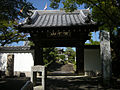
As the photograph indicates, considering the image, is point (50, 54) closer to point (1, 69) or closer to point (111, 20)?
point (1, 69)

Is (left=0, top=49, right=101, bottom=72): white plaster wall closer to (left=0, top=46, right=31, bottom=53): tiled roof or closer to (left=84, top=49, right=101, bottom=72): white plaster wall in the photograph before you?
(left=84, top=49, right=101, bottom=72): white plaster wall

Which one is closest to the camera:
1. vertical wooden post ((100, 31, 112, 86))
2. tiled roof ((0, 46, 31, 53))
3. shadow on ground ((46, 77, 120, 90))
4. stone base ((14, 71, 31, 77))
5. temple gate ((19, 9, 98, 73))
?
A: shadow on ground ((46, 77, 120, 90))

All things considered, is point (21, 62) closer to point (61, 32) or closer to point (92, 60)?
point (61, 32)

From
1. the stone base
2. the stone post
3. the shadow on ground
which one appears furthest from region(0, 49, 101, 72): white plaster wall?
the shadow on ground

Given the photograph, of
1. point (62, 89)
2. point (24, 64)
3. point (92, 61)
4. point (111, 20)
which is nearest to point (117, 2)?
point (111, 20)

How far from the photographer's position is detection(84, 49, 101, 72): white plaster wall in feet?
36.7

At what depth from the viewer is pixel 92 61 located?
37.1 feet

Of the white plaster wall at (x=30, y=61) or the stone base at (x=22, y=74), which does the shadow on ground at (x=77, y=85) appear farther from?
the stone base at (x=22, y=74)

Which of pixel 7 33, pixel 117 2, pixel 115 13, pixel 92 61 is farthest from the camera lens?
pixel 7 33

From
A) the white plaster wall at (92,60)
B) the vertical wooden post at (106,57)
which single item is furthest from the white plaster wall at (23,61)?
the vertical wooden post at (106,57)

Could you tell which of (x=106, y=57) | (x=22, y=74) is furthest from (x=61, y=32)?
(x=22, y=74)

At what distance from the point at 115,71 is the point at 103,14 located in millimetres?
5467

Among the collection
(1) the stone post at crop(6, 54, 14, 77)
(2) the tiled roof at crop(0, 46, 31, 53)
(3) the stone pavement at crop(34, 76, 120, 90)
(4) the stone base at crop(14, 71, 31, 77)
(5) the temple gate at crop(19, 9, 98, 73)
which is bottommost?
(4) the stone base at crop(14, 71, 31, 77)

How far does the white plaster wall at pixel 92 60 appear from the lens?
36.7ft
